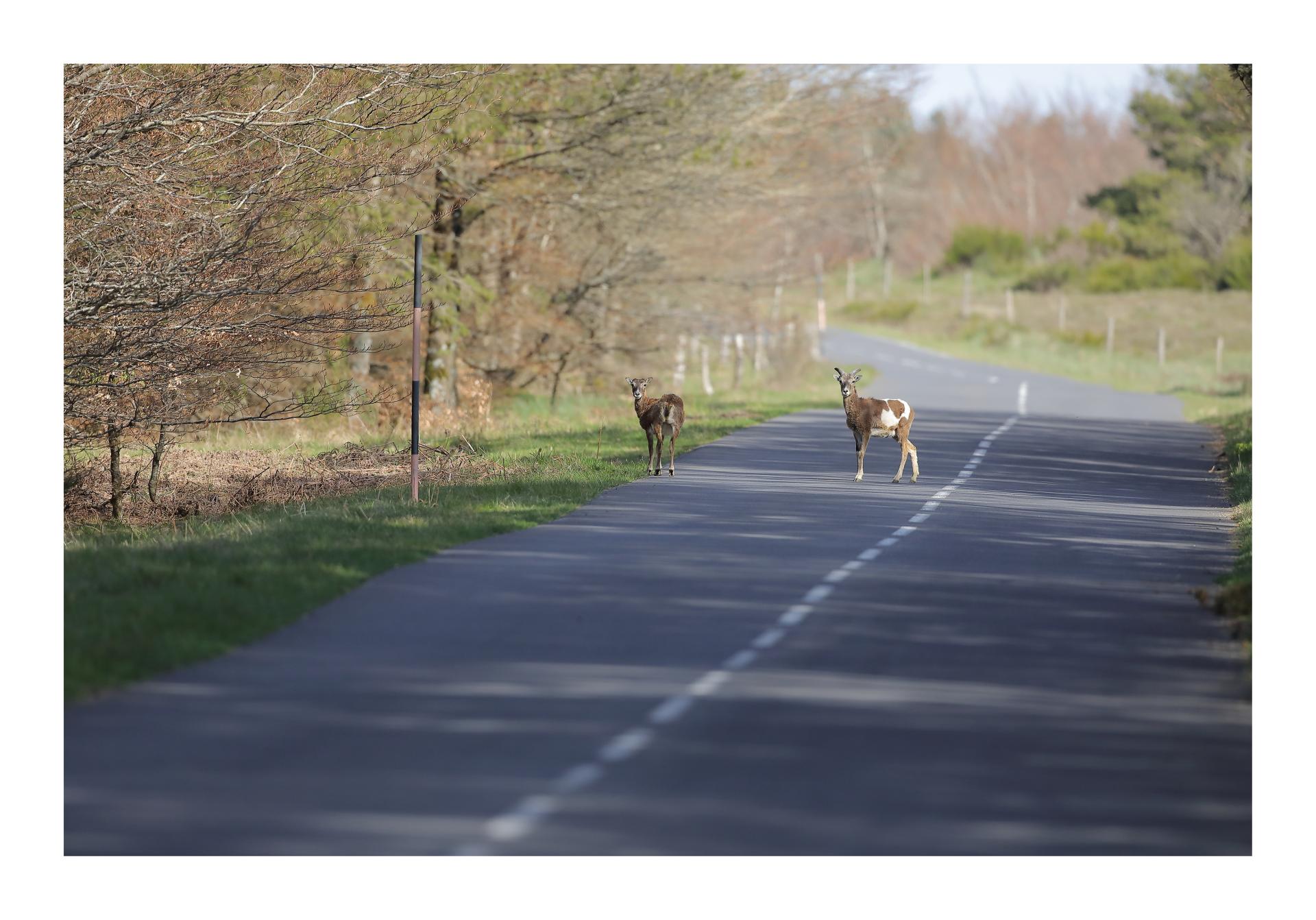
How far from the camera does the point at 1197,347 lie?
72938mm

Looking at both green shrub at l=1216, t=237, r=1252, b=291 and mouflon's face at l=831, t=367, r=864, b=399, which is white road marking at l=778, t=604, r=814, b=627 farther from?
green shrub at l=1216, t=237, r=1252, b=291

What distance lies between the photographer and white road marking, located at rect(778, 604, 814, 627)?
12.6 meters

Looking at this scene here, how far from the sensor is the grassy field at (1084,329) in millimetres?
58312

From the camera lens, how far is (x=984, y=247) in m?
109

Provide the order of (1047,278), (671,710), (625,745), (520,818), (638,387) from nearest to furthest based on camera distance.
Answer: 1. (520,818)
2. (625,745)
3. (671,710)
4. (638,387)
5. (1047,278)

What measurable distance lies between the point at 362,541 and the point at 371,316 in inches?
253

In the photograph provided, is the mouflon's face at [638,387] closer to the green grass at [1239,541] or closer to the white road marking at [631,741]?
the green grass at [1239,541]

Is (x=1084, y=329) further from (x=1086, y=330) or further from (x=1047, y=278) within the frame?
(x=1047, y=278)

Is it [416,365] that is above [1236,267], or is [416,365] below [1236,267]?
below

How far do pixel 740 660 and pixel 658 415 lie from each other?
39.6 ft

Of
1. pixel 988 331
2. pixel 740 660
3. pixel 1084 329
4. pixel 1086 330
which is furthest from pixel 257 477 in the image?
pixel 1084 329

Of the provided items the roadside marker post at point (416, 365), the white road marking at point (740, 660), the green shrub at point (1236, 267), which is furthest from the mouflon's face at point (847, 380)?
the green shrub at point (1236, 267)

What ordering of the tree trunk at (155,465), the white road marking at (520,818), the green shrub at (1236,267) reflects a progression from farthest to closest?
the green shrub at (1236,267) < the tree trunk at (155,465) < the white road marking at (520,818)

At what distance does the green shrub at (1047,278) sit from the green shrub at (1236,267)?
11.0 meters
